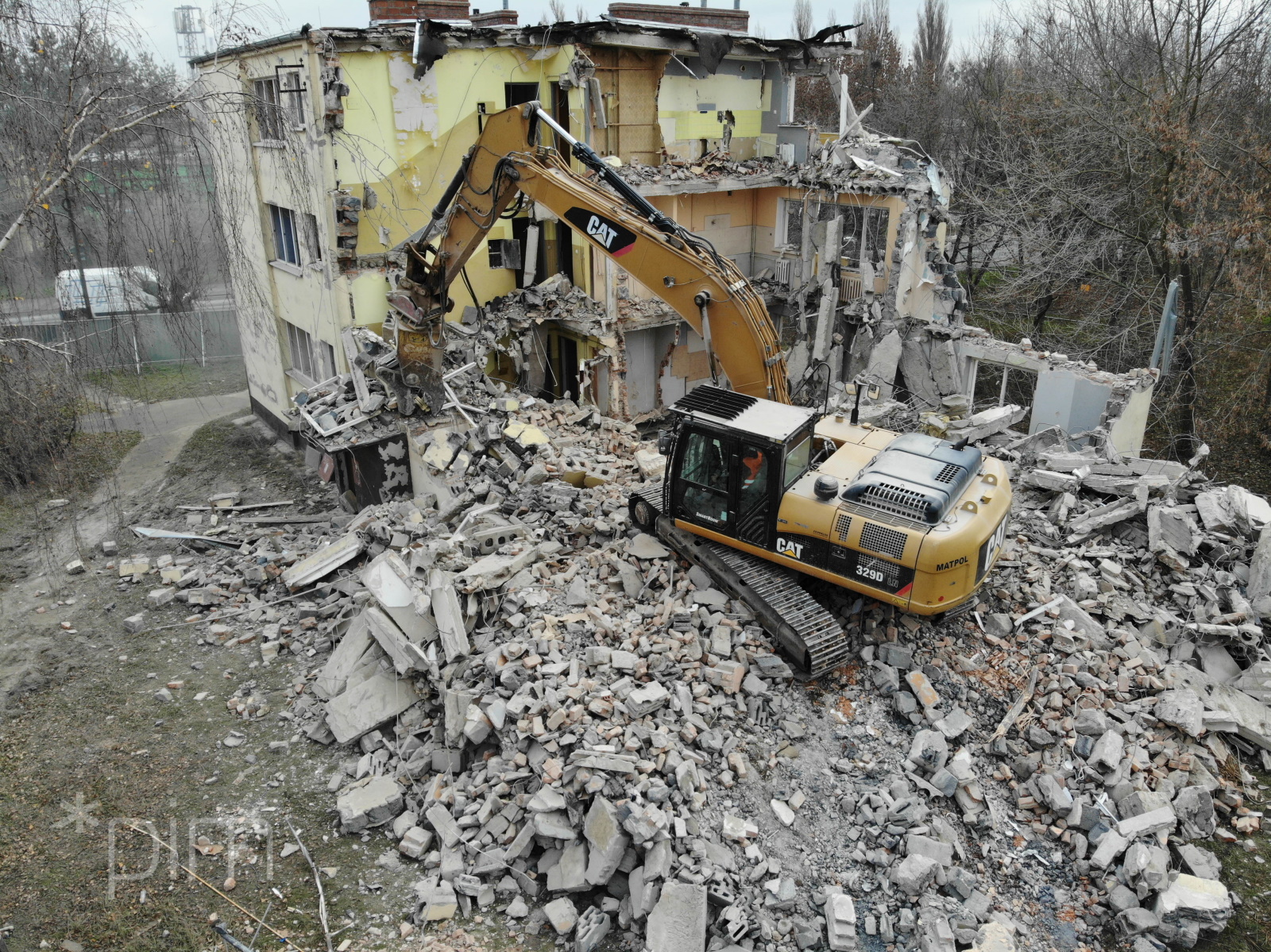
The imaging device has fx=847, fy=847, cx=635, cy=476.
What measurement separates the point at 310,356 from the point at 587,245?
573 centimetres

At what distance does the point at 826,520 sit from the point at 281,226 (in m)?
12.7

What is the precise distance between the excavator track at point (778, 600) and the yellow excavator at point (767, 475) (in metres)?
0.02

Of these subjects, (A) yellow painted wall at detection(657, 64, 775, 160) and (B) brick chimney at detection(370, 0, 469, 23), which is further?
(A) yellow painted wall at detection(657, 64, 775, 160)

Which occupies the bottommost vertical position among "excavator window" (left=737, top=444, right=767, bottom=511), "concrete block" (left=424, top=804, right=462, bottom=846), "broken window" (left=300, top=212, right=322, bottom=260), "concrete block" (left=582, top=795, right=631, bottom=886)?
"concrete block" (left=424, top=804, right=462, bottom=846)

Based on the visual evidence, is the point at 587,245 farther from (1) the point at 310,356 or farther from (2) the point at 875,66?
(2) the point at 875,66

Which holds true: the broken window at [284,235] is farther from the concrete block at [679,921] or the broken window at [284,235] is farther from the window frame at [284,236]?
the concrete block at [679,921]

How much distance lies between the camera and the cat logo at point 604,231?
9.23 m

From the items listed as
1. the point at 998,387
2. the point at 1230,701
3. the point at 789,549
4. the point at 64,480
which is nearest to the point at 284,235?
the point at 64,480

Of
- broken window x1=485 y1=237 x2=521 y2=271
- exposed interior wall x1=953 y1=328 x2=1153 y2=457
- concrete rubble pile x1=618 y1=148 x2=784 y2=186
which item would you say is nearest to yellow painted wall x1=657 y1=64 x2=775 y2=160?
concrete rubble pile x1=618 y1=148 x2=784 y2=186

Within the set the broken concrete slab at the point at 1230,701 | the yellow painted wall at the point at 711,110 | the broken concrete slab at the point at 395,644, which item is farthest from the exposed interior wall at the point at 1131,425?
the broken concrete slab at the point at 395,644

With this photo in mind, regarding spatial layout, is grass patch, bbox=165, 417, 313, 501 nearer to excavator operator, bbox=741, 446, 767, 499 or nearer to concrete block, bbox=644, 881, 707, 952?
excavator operator, bbox=741, 446, 767, 499

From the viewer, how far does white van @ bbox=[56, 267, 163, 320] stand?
6.76m

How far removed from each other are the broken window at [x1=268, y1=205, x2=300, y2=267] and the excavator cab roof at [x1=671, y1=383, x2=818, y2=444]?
9.92 m

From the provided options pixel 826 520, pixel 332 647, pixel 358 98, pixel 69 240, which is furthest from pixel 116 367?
pixel 358 98
